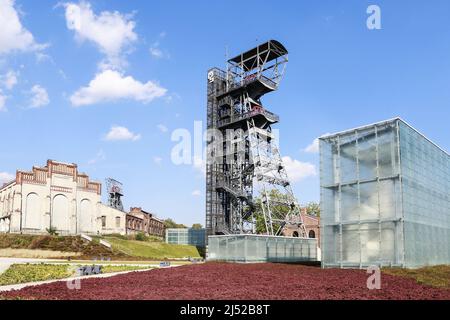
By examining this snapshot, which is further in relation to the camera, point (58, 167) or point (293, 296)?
point (58, 167)

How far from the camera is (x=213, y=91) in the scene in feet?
249

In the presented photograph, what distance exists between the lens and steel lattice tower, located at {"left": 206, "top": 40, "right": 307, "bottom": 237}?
67562 millimetres

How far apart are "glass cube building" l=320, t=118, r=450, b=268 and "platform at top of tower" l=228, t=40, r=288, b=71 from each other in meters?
35.0

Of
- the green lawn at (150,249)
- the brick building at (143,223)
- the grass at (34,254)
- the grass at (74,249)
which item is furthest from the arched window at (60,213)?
the grass at (34,254)

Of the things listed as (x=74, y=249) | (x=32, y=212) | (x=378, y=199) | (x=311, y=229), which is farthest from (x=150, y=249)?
(x=378, y=199)

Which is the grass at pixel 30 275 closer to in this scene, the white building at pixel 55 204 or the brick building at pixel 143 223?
the white building at pixel 55 204

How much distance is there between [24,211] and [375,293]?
240 feet

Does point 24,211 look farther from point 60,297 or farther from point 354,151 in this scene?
point 60,297

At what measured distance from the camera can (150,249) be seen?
247 feet

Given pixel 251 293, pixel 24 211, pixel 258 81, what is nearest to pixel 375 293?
pixel 251 293

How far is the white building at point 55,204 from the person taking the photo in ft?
261

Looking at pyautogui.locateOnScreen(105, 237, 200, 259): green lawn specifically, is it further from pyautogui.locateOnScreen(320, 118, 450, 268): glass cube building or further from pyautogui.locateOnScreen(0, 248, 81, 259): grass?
pyautogui.locateOnScreen(320, 118, 450, 268): glass cube building

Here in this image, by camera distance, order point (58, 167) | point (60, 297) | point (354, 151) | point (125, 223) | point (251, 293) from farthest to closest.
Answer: point (125, 223) → point (58, 167) → point (354, 151) → point (251, 293) → point (60, 297)

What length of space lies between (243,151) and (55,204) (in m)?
39.2
